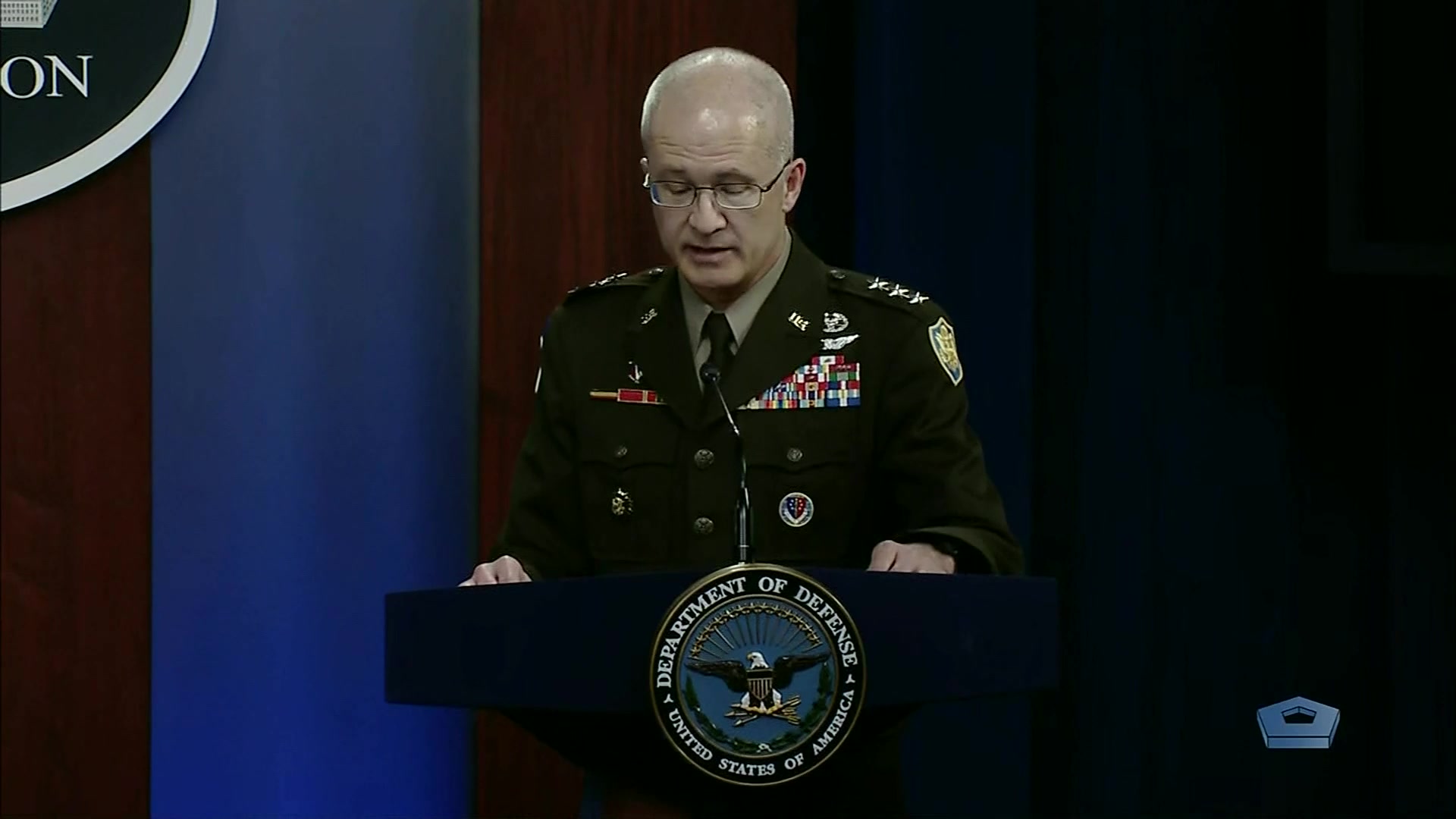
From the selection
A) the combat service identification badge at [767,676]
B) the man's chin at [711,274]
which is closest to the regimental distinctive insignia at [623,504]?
the man's chin at [711,274]

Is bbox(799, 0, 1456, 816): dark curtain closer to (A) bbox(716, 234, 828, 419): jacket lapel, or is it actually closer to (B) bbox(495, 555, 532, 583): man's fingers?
(A) bbox(716, 234, 828, 419): jacket lapel

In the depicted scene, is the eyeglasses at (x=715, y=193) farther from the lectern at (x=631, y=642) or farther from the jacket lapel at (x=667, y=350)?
the lectern at (x=631, y=642)

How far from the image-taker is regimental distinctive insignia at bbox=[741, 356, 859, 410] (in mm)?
1898

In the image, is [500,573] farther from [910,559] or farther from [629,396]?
[910,559]

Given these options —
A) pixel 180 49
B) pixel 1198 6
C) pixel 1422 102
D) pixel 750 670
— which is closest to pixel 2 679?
pixel 180 49

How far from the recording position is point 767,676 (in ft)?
4.39

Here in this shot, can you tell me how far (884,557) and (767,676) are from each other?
0.32 metres

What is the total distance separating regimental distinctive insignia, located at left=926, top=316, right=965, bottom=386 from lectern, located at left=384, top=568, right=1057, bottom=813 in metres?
0.45

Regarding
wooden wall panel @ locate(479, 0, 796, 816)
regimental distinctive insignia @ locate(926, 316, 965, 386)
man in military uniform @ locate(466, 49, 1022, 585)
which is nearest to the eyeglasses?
man in military uniform @ locate(466, 49, 1022, 585)

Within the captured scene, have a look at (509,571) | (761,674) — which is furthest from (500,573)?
(761,674)

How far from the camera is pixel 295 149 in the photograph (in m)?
2.54

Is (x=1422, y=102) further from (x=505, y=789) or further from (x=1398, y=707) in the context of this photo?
(x=505, y=789)

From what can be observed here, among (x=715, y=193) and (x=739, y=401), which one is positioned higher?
(x=715, y=193)

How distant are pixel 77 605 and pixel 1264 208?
1.87 m
